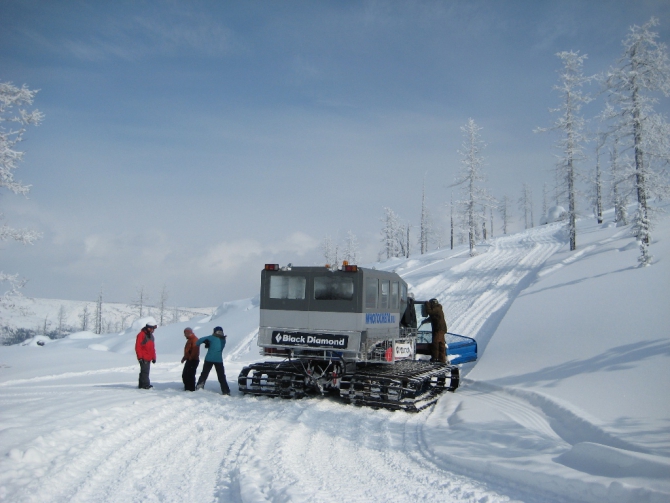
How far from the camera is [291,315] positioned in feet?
38.3

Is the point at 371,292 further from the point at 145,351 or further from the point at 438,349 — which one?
the point at 145,351

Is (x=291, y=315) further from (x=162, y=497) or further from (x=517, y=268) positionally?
(x=517, y=268)

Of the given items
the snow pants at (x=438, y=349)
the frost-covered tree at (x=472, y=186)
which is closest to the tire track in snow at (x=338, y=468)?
the snow pants at (x=438, y=349)

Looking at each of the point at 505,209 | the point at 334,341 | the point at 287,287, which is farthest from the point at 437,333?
the point at 505,209

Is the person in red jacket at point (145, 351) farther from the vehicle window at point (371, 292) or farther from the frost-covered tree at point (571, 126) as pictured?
the frost-covered tree at point (571, 126)

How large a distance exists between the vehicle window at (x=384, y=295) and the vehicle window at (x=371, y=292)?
280mm

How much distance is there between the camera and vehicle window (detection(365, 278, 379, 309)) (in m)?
11.4

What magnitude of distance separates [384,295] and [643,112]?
66.7 feet

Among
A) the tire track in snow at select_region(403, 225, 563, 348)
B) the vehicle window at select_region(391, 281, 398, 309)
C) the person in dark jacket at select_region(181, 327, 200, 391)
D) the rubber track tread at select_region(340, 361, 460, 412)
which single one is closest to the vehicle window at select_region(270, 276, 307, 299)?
the rubber track tread at select_region(340, 361, 460, 412)

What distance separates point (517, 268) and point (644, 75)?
14908 mm

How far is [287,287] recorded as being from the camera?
11.8 metres

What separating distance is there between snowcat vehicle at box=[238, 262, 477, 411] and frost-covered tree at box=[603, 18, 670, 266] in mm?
17239

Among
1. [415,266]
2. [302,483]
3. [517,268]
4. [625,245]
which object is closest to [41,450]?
[302,483]

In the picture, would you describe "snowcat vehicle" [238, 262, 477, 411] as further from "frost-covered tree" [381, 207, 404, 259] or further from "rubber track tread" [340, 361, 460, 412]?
"frost-covered tree" [381, 207, 404, 259]
